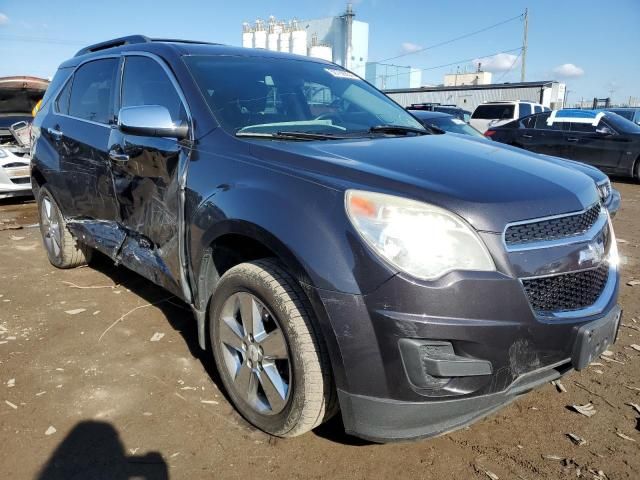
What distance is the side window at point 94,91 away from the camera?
3574mm

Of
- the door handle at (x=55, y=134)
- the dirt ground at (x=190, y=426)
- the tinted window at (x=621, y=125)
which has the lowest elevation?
the dirt ground at (x=190, y=426)

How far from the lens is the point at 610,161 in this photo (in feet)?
35.2

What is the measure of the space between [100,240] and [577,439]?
3.17 m

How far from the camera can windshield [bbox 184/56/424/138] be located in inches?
108

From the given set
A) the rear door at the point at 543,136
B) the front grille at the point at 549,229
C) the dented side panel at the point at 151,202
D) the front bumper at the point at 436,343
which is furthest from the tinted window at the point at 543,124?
the front bumper at the point at 436,343

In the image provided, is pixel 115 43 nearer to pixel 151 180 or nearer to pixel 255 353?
pixel 151 180

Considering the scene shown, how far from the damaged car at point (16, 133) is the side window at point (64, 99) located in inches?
168

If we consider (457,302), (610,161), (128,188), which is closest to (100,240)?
(128,188)

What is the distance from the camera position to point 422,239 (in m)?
1.84

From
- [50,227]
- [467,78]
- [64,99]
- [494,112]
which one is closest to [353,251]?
[64,99]

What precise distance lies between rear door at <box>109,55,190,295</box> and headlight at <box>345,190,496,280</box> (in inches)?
48.9

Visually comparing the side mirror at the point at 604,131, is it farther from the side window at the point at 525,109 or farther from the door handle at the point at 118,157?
the door handle at the point at 118,157

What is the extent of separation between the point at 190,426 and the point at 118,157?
5.52ft

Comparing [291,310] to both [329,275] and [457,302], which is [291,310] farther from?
[457,302]
